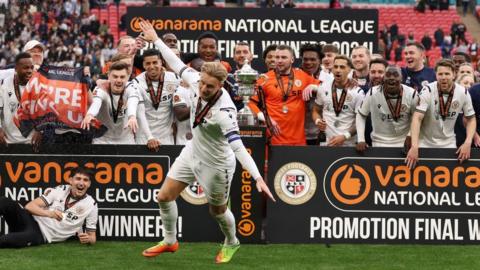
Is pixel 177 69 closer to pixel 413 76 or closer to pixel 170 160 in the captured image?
pixel 170 160

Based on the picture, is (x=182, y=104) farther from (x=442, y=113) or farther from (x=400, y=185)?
(x=442, y=113)

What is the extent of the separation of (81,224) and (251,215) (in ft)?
5.70

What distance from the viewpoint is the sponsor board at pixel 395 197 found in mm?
11414

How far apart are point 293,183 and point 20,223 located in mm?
2807

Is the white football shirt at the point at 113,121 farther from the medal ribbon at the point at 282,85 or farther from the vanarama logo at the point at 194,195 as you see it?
the medal ribbon at the point at 282,85

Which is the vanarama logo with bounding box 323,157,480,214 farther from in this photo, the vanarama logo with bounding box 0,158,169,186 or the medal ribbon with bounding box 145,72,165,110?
the medal ribbon with bounding box 145,72,165,110

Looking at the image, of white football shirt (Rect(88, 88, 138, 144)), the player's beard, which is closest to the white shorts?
white football shirt (Rect(88, 88, 138, 144))

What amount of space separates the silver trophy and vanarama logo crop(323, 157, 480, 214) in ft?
3.25

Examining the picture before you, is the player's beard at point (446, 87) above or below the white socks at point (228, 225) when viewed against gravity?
above

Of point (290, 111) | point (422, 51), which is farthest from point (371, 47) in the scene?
point (290, 111)

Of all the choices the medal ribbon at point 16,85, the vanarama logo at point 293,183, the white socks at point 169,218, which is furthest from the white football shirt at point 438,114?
the medal ribbon at point 16,85

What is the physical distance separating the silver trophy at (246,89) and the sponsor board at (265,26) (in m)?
3.36

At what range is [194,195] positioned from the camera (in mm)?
11406

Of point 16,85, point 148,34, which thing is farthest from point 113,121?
point 148,34
